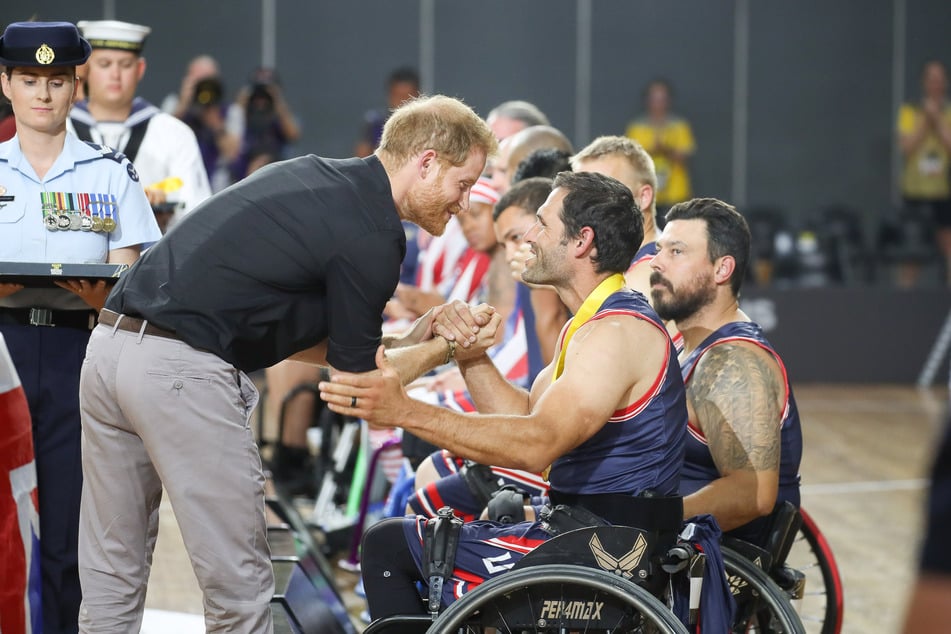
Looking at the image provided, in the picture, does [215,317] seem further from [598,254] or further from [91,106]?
[91,106]

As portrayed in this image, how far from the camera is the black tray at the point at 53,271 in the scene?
9.76 feet

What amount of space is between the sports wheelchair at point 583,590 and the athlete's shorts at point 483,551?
0.36 feet

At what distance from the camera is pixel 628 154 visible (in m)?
4.15

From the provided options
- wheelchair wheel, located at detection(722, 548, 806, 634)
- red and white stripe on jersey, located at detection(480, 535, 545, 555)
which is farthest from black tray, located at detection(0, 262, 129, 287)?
wheelchair wheel, located at detection(722, 548, 806, 634)

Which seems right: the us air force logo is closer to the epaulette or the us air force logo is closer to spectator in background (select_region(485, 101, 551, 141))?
the epaulette

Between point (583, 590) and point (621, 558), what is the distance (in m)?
0.10

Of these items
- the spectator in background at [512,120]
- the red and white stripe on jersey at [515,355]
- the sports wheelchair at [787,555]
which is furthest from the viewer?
the spectator in background at [512,120]

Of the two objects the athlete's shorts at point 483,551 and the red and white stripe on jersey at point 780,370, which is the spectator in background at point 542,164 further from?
the athlete's shorts at point 483,551

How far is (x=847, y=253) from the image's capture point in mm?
11195

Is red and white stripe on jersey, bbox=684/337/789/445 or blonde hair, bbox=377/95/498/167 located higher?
blonde hair, bbox=377/95/498/167

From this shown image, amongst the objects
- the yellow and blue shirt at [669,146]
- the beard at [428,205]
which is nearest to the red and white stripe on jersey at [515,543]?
the beard at [428,205]

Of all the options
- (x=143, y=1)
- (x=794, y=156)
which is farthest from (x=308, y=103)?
(x=794, y=156)

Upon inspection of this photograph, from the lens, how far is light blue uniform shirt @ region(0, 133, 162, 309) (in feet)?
10.8

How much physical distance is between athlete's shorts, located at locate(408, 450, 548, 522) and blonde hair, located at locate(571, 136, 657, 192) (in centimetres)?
111
